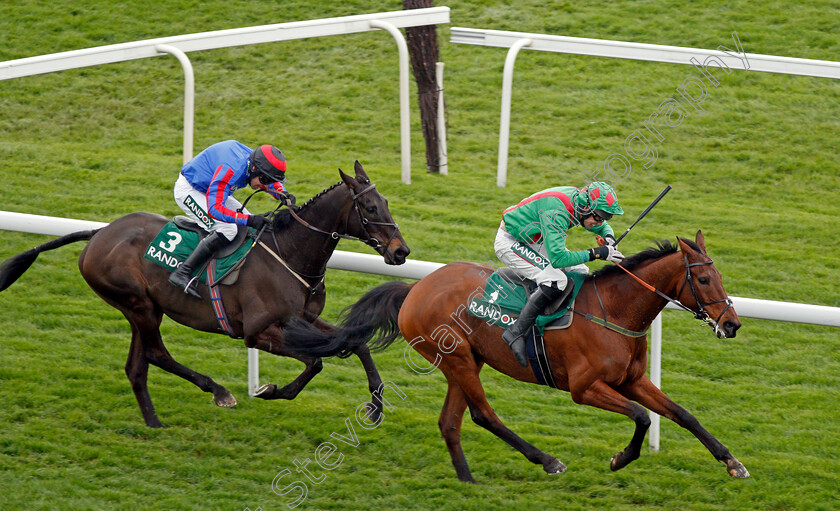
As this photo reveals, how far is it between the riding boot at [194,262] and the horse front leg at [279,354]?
440 millimetres

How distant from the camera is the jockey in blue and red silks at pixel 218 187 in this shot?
17.9 ft

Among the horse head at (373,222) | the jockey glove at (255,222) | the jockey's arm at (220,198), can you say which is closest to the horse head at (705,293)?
the horse head at (373,222)

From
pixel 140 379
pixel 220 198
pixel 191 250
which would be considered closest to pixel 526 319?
pixel 220 198

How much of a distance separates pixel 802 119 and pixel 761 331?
193 inches

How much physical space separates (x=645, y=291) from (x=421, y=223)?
382 centimetres

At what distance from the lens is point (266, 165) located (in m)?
5.51

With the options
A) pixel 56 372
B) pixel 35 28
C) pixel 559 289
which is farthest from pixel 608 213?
pixel 35 28

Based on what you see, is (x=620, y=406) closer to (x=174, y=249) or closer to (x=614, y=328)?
(x=614, y=328)

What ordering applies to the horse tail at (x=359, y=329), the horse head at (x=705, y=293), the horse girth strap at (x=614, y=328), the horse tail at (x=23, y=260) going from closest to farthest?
the horse head at (x=705, y=293) → the horse girth strap at (x=614, y=328) → the horse tail at (x=359, y=329) → the horse tail at (x=23, y=260)

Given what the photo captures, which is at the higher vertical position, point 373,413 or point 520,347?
point 520,347

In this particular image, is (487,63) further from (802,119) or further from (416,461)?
(416,461)

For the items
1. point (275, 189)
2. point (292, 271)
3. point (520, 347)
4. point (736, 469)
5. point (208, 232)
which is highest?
point (275, 189)

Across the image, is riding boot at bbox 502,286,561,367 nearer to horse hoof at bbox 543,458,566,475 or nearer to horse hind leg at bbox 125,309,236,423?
horse hoof at bbox 543,458,566,475

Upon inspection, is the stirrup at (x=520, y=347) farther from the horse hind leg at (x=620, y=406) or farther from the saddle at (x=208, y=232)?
the saddle at (x=208, y=232)
